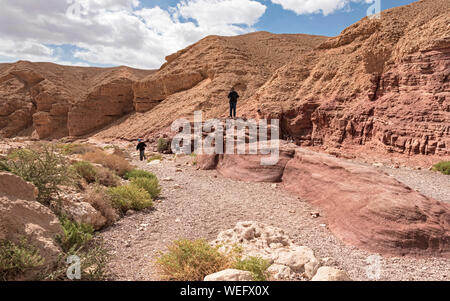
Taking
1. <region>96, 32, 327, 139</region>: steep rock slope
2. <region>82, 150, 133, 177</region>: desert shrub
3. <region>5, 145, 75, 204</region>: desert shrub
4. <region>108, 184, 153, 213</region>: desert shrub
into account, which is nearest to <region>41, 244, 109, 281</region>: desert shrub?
<region>5, 145, 75, 204</region>: desert shrub

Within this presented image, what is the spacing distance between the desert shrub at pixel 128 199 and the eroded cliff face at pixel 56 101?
31.9m

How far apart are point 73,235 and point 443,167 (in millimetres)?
13132

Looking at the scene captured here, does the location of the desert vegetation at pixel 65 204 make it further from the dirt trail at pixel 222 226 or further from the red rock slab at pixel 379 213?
the red rock slab at pixel 379 213

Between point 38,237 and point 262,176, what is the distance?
6291 mm

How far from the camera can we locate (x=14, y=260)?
285cm

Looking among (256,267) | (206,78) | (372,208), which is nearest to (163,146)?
(206,78)

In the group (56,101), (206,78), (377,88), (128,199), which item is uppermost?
(206,78)

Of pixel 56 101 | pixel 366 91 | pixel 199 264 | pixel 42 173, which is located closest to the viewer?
pixel 199 264

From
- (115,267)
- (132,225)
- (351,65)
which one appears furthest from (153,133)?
(115,267)

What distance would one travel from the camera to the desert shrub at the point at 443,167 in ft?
34.8

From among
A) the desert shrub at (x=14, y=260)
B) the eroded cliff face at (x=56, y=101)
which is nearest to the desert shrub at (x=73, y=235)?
the desert shrub at (x=14, y=260)

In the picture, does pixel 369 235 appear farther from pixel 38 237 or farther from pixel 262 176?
pixel 38 237

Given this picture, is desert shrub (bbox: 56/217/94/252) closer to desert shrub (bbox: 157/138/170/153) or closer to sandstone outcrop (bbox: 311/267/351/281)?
sandstone outcrop (bbox: 311/267/351/281)

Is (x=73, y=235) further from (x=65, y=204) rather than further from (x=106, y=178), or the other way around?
(x=106, y=178)
